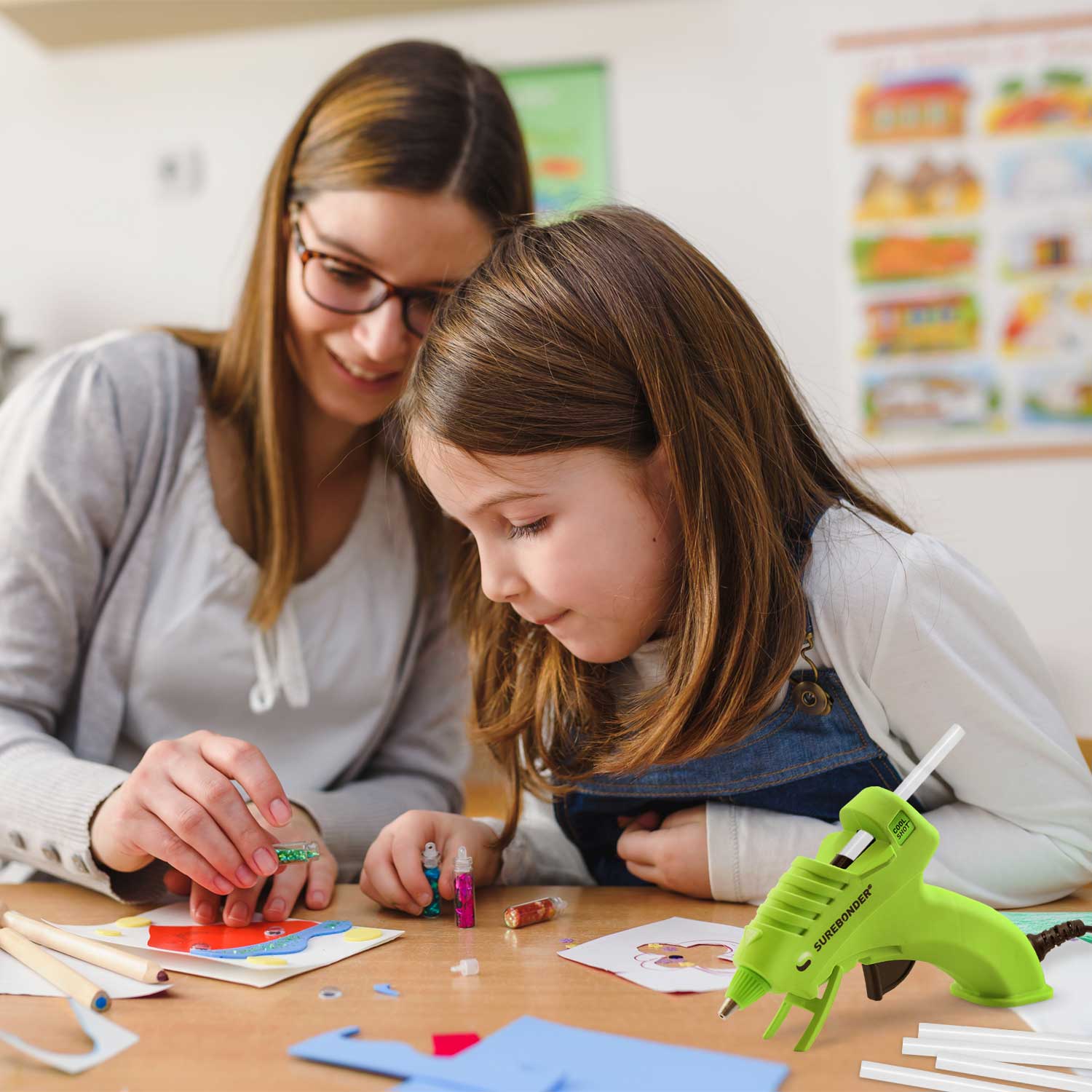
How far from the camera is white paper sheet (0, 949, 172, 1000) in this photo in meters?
0.64

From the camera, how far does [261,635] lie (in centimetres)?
112

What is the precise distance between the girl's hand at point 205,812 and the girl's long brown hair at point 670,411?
10.3 inches

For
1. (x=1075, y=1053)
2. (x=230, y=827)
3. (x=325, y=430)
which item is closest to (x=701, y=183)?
(x=325, y=430)

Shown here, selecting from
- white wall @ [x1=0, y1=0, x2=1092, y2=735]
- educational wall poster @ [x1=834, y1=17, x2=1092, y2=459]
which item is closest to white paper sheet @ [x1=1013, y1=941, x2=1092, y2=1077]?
white wall @ [x1=0, y1=0, x2=1092, y2=735]

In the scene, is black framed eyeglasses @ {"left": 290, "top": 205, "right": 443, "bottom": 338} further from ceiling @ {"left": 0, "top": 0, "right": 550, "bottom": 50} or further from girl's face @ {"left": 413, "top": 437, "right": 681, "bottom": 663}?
ceiling @ {"left": 0, "top": 0, "right": 550, "bottom": 50}

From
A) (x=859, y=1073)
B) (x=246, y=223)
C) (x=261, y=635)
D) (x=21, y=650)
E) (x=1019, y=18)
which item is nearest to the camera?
(x=859, y=1073)

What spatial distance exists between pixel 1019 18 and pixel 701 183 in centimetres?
66

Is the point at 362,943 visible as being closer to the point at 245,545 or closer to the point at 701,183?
the point at 245,545

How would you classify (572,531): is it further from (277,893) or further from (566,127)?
(566,127)

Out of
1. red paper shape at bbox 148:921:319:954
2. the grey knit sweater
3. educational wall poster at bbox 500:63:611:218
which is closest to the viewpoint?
red paper shape at bbox 148:921:319:954

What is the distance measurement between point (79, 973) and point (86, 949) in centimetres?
3

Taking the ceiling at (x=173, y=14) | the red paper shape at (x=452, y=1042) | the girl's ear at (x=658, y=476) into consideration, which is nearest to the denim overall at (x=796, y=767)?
the girl's ear at (x=658, y=476)

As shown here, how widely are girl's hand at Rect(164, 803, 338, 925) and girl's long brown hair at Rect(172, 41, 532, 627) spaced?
0.32 meters

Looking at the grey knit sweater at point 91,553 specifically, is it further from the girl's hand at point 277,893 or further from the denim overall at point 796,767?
the denim overall at point 796,767
